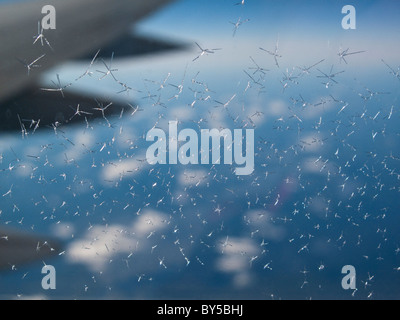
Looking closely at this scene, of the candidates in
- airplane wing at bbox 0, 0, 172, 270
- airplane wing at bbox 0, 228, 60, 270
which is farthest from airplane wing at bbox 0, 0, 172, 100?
airplane wing at bbox 0, 228, 60, 270

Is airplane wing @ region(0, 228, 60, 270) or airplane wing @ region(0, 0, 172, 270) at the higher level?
airplane wing @ region(0, 0, 172, 270)

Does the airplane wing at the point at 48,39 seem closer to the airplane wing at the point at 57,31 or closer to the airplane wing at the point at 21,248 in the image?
the airplane wing at the point at 57,31

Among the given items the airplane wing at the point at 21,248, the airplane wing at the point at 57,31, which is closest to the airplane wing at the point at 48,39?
the airplane wing at the point at 57,31

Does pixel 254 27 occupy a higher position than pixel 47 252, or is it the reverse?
pixel 254 27

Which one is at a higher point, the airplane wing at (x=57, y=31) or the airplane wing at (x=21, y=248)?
the airplane wing at (x=57, y=31)

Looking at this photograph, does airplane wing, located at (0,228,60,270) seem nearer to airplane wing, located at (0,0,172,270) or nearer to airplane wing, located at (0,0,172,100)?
airplane wing, located at (0,0,172,270)

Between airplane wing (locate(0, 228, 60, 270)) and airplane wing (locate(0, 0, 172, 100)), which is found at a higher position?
airplane wing (locate(0, 0, 172, 100))

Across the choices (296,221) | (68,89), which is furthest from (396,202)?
(68,89)

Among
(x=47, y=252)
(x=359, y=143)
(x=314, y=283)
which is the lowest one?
(x=314, y=283)

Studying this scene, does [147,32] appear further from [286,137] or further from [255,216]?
[255,216]
